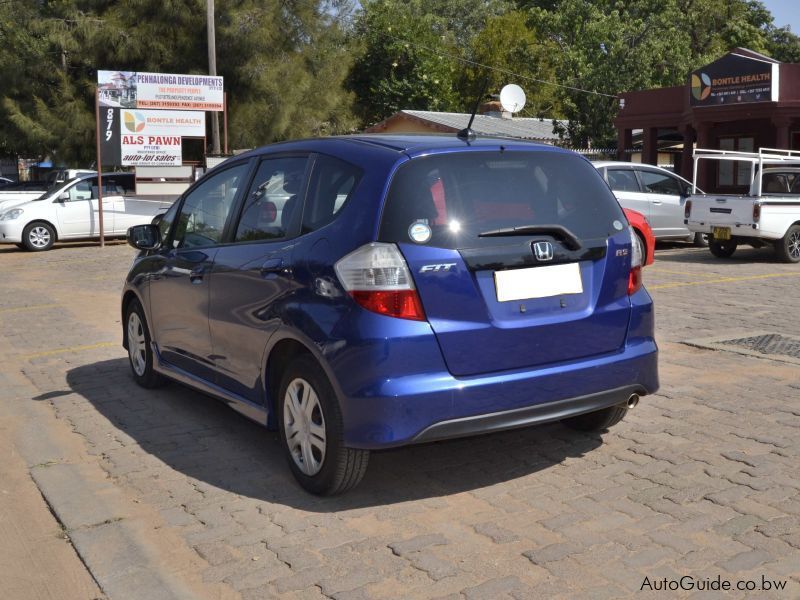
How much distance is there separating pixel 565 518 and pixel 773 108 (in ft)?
68.6

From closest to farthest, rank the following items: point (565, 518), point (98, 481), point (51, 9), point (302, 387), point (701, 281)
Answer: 1. point (565, 518)
2. point (302, 387)
3. point (98, 481)
4. point (701, 281)
5. point (51, 9)

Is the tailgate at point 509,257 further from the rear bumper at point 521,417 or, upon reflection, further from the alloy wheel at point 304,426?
the alloy wheel at point 304,426

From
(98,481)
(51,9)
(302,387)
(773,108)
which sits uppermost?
(51,9)

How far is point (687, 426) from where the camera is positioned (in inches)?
223

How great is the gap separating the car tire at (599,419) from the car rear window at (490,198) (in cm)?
112

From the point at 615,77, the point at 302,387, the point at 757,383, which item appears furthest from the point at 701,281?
the point at 615,77

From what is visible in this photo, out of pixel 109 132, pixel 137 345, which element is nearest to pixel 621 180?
pixel 109 132

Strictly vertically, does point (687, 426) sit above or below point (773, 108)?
below

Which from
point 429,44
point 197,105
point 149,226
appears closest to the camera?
point 149,226

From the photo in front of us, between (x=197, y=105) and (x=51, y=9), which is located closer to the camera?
(x=197, y=105)

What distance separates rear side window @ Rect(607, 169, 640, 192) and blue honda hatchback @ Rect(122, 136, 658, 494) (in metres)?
12.0

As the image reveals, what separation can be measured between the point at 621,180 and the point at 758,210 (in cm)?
269

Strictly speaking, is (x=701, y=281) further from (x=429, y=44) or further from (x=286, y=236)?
(x=429, y=44)

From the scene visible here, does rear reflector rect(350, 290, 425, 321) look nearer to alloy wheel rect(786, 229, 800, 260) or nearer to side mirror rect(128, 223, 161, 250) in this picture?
side mirror rect(128, 223, 161, 250)
